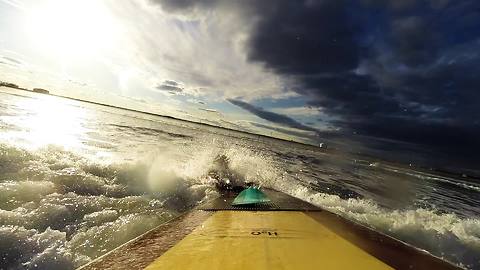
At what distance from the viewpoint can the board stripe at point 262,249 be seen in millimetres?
3156

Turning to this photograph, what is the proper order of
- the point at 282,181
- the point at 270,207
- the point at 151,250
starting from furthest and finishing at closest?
1. the point at 282,181
2. the point at 270,207
3. the point at 151,250

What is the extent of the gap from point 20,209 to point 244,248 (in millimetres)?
4863

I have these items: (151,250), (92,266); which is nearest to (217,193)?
(151,250)

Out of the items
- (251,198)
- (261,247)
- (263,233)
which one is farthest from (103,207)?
(261,247)

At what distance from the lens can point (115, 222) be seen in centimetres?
609

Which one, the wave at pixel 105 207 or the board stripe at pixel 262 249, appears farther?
the wave at pixel 105 207

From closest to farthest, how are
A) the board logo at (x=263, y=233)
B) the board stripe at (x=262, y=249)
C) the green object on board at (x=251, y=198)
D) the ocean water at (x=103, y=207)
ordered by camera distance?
the board stripe at (x=262, y=249) → the board logo at (x=263, y=233) → the ocean water at (x=103, y=207) → the green object on board at (x=251, y=198)

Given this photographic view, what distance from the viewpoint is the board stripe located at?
3156mm

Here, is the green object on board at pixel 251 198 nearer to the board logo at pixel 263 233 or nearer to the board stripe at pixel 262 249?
the board stripe at pixel 262 249

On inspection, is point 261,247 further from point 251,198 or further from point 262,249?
point 251,198

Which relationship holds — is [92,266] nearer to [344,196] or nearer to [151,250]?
[151,250]

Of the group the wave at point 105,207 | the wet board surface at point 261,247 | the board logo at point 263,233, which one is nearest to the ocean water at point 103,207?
the wave at point 105,207

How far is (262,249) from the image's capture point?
361 cm

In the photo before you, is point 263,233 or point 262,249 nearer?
point 262,249
